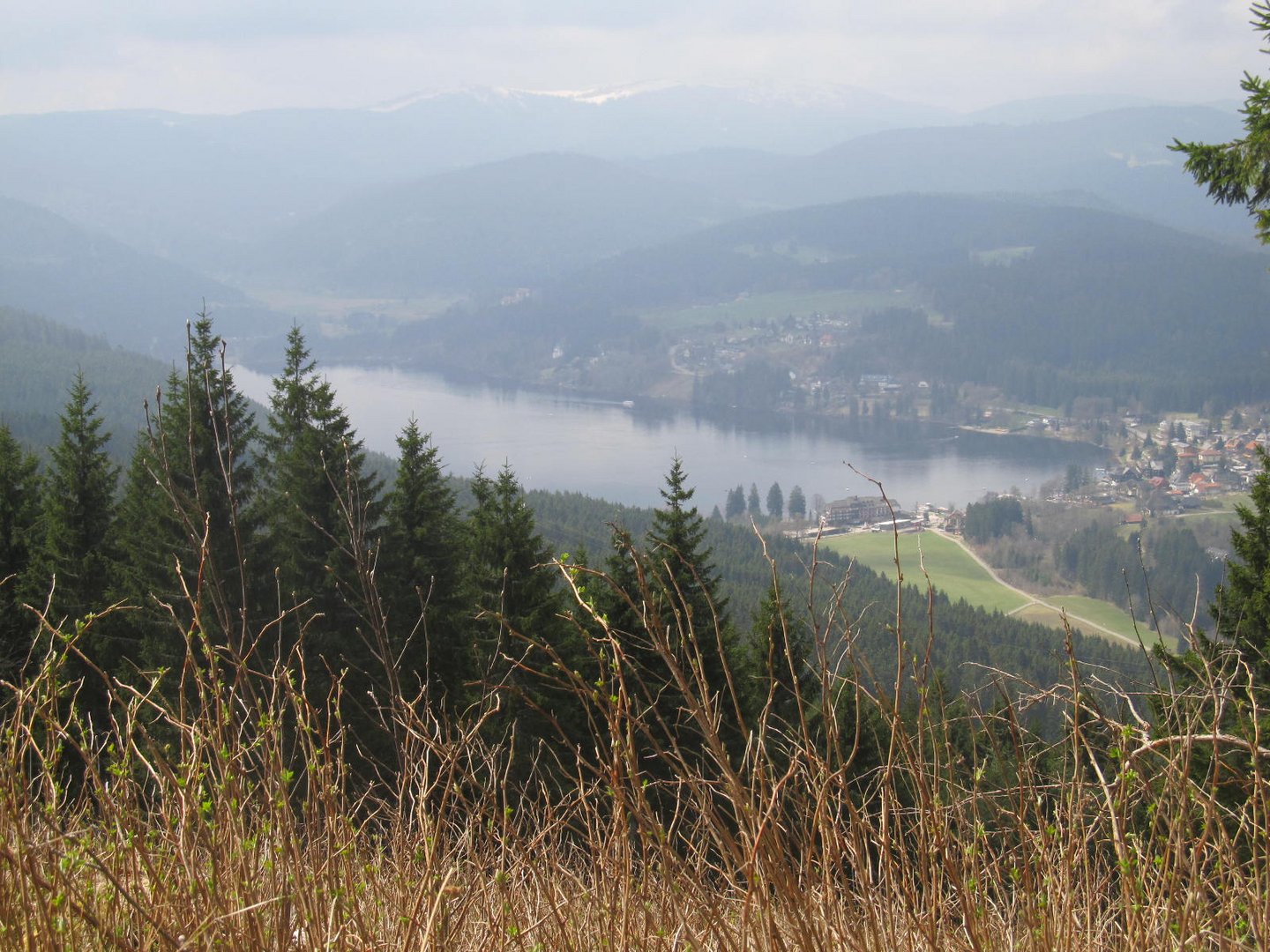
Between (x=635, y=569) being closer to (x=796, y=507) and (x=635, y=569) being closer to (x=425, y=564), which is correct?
(x=425, y=564)

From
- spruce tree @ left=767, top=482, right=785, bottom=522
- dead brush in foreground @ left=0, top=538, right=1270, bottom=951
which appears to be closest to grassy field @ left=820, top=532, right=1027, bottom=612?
spruce tree @ left=767, top=482, right=785, bottom=522

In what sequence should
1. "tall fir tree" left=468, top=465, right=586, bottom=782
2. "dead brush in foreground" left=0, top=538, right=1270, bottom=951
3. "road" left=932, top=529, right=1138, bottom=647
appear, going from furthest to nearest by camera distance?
"road" left=932, top=529, right=1138, bottom=647
"tall fir tree" left=468, top=465, right=586, bottom=782
"dead brush in foreground" left=0, top=538, right=1270, bottom=951

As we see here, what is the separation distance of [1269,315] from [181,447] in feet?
375

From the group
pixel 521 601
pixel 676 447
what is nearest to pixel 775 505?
pixel 676 447

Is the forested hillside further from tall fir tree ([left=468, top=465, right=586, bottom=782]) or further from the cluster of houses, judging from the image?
tall fir tree ([left=468, top=465, right=586, bottom=782])

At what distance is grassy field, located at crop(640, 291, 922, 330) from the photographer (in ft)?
357

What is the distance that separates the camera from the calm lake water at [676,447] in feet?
156

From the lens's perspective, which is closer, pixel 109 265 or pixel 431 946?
pixel 431 946

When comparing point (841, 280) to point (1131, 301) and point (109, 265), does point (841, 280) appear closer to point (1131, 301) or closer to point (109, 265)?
point (1131, 301)

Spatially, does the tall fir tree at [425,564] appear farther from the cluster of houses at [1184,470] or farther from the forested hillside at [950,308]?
the forested hillside at [950,308]

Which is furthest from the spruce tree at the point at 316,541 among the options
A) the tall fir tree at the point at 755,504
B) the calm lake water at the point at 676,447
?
the tall fir tree at the point at 755,504

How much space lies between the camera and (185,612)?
7762 millimetres

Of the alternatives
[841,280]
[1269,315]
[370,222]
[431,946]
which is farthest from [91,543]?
[370,222]

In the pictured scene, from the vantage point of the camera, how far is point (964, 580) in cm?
3550
